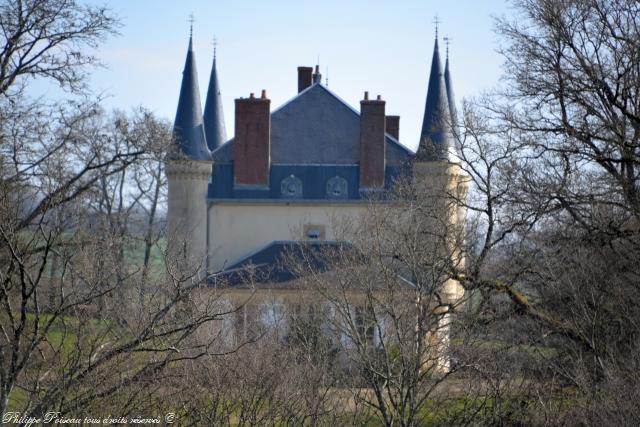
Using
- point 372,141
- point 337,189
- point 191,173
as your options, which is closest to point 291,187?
point 337,189

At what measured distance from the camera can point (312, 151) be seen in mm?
39594

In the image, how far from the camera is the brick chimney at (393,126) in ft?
143

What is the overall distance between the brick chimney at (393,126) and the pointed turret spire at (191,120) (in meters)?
8.17

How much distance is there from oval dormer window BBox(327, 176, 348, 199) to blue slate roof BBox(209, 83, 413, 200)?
0.38 feet

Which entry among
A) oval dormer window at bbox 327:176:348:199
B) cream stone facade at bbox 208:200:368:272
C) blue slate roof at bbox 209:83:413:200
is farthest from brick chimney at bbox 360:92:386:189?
cream stone facade at bbox 208:200:368:272

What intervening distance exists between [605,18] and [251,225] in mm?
21152

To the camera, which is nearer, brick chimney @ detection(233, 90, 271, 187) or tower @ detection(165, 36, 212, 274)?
tower @ detection(165, 36, 212, 274)

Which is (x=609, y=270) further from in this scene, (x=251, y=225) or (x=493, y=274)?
(x=251, y=225)

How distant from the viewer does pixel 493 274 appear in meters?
21.1

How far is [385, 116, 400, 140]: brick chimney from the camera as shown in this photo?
143 ft

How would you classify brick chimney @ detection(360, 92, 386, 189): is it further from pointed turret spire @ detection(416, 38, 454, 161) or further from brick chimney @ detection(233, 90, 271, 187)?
brick chimney @ detection(233, 90, 271, 187)

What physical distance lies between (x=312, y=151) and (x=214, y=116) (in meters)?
6.05

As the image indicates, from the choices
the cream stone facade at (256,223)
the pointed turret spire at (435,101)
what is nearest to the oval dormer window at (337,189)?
the cream stone facade at (256,223)

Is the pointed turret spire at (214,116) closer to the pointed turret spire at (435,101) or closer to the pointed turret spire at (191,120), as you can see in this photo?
the pointed turret spire at (191,120)
